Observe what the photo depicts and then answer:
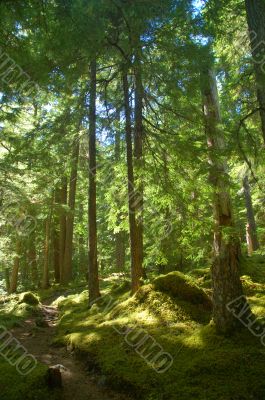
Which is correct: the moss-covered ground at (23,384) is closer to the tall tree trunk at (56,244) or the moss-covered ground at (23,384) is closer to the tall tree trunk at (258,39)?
the tall tree trunk at (258,39)

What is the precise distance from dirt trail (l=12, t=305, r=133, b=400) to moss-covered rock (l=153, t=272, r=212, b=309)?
2598 mm

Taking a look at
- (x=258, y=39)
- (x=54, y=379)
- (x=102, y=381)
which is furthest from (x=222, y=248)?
(x=258, y=39)

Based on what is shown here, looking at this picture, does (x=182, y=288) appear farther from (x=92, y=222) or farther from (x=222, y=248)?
(x=92, y=222)

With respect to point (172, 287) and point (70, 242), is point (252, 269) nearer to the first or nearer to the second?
point (172, 287)

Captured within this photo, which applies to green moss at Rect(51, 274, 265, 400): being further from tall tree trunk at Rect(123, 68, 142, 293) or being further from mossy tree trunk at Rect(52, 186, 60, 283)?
mossy tree trunk at Rect(52, 186, 60, 283)

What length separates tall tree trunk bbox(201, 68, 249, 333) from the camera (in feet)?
20.6

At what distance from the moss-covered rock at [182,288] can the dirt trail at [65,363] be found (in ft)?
8.52

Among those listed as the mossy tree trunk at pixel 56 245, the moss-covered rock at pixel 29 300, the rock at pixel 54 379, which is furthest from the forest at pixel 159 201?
the mossy tree trunk at pixel 56 245

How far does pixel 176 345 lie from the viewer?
6500 mm

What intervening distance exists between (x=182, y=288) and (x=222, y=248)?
7.43 ft

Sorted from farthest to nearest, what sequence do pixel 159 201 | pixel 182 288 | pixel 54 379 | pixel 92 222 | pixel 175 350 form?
pixel 92 222 < pixel 159 201 < pixel 182 288 < pixel 175 350 < pixel 54 379

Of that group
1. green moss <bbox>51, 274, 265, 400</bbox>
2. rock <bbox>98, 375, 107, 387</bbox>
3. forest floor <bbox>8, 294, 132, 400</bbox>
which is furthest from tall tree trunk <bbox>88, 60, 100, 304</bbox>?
rock <bbox>98, 375, 107, 387</bbox>

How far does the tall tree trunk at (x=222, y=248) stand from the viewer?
627 centimetres

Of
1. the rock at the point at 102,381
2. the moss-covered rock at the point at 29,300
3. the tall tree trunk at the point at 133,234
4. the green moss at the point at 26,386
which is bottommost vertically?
the rock at the point at 102,381
